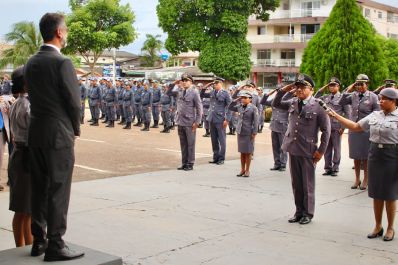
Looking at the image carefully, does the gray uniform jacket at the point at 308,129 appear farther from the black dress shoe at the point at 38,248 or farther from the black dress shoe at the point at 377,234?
the black dress shoe at the point at 38,248

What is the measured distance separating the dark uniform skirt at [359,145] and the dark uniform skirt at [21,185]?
637 cm

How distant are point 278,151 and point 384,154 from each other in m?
5.73

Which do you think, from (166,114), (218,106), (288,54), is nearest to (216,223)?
(218,106)

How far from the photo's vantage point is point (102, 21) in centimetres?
4281

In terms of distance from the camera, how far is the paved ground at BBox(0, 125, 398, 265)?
5.72 metres

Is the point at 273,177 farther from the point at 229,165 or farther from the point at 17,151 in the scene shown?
the point at 17,151

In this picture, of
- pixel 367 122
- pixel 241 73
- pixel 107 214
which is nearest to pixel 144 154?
pixel 107 214

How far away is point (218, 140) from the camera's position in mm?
13109

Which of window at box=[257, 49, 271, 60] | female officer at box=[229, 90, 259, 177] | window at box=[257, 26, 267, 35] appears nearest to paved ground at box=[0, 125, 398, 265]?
female officer at box=[229, 90, 259, 177]

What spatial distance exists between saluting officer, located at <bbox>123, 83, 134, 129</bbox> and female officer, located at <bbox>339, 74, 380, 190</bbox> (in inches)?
493

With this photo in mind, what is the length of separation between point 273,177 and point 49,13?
720 centimetres

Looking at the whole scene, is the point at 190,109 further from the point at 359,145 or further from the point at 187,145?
the point at 359,145

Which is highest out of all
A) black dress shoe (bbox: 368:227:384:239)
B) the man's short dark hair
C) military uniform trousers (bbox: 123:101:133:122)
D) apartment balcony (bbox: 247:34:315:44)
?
apartment balcony (bbox: 247:34:315:44)

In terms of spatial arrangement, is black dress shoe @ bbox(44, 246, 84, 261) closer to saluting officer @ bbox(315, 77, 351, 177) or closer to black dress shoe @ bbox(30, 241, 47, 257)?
black dress shoe @ bbox(30, 241, 47, 257)
